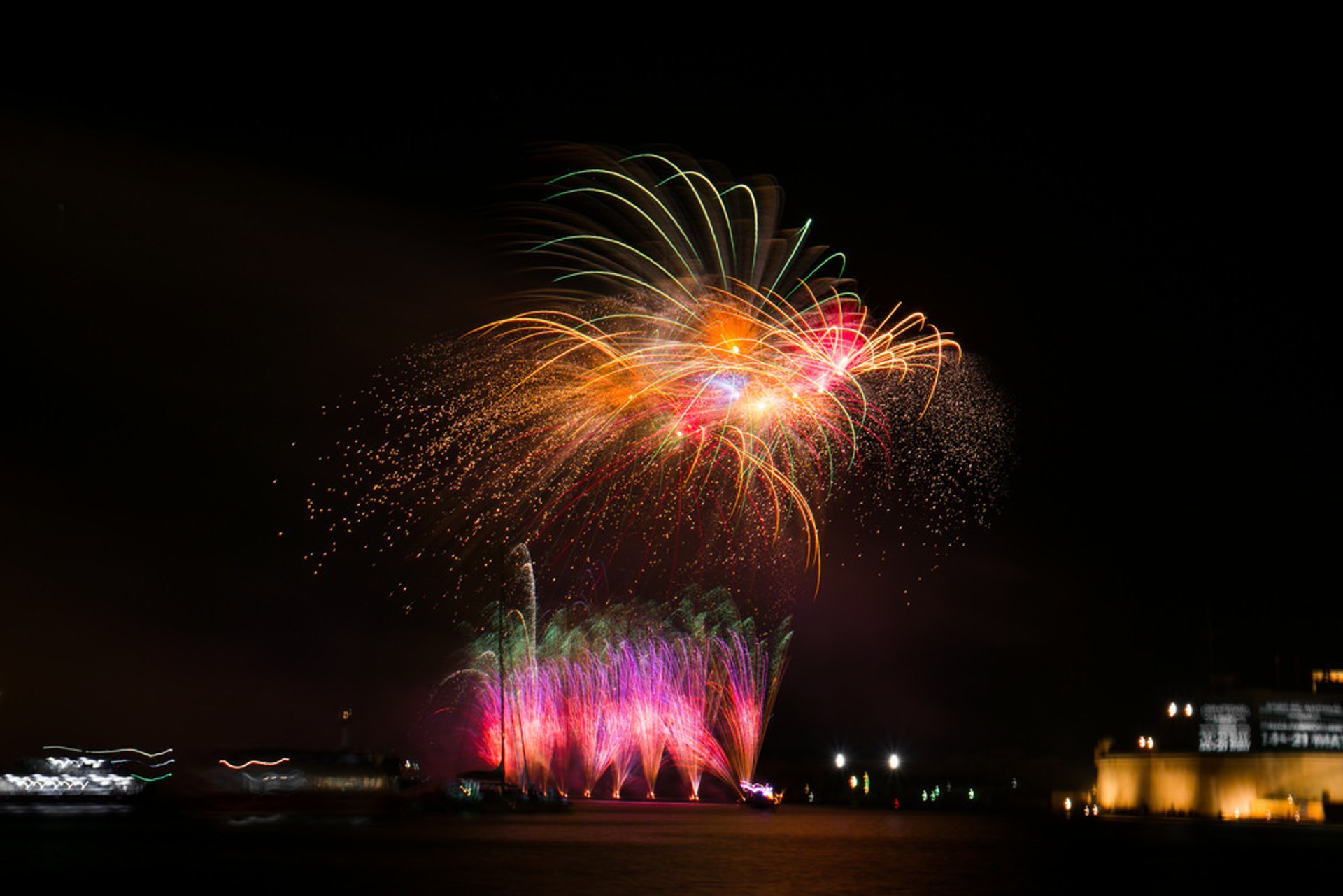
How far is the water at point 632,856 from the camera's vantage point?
632 inches

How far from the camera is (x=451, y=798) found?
43.7m

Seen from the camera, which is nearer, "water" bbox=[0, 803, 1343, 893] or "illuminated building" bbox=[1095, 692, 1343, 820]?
"water" bbox=[0, 803, 1343, 893]

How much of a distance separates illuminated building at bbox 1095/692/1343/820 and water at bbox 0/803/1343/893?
2742 centimetres

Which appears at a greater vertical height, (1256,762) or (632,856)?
(632,856)

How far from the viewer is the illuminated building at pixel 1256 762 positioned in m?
61.2

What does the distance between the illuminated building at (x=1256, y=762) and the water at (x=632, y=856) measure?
90.0 feet

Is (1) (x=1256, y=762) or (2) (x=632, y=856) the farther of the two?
(1) (x=1256, y=762)

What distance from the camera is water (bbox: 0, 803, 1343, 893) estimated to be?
16047 mm

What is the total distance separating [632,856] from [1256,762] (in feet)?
174

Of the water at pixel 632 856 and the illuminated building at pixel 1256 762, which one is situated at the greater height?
the water at pixel 632 856

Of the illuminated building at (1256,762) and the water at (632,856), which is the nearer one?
the water at (632,856)

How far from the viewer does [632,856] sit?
20797 mm

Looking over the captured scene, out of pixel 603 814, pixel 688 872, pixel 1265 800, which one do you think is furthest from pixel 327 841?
pixel 1265 800

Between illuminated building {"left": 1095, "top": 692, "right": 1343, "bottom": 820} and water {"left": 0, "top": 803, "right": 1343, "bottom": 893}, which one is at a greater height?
water {"left": 0, "top": 803, "right": 1343, "bottom": 893}
